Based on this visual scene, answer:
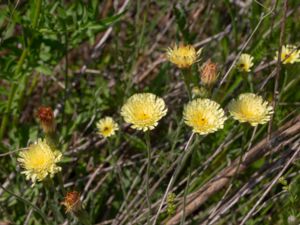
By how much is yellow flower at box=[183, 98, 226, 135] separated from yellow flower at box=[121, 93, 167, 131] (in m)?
0.06

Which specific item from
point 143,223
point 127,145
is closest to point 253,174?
point 143,223

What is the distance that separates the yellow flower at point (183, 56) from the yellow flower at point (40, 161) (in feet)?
1.26

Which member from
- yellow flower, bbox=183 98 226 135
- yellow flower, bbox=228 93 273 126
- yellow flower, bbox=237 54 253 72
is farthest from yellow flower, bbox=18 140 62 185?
yellow flower, bbox=237 54 253 72

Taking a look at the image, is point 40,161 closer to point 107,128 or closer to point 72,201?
point 72,201

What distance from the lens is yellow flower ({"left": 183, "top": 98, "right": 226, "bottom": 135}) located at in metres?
1.22

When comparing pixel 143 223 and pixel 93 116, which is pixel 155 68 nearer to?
pixel 93 116

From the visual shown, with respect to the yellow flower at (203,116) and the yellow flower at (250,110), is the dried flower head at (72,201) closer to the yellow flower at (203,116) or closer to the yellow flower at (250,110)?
the yellow flower at (203,116)

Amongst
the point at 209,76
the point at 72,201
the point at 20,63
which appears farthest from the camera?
the point at 20,63

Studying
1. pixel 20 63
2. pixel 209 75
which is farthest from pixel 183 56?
pixel 20 63

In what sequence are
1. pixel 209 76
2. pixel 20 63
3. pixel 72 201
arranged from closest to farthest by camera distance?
pixel 72 201 → pixel 209 76 → pixel 20 63

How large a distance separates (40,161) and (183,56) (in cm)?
45

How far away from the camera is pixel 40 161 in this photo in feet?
3.97

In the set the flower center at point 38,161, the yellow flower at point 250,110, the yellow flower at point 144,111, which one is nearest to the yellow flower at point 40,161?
the flower center at point 38,161

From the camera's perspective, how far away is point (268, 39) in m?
1.81
